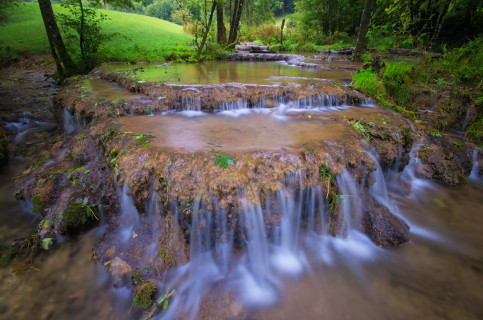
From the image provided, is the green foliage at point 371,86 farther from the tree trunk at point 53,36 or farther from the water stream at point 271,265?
the tree trunk at point 53,36

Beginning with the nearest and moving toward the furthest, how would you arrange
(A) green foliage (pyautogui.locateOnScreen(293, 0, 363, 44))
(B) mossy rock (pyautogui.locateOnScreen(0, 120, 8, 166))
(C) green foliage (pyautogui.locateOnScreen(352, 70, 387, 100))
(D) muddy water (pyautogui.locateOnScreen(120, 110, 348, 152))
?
(D) muddy water (pyautogui.locateOnScreen(120, 110, 348, 152)) < (B) mossy rock (pyautogui.locateOnScreen(0, 120, 8, 166)) < (C) green foliage (pyautogui.locateOnScreen(352, 70, 387, 100)) < (A) green foliage (pyautogui.locateOnScreen(293, 0, 363, 44))

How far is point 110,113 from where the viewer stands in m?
4.51

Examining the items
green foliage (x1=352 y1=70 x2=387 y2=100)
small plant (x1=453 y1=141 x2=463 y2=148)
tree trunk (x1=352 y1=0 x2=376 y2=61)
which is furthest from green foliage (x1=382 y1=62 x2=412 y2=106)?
tree trunk (x1=352 y1=0 x2=376 y2=61)

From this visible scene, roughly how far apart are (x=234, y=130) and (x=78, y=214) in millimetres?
2830

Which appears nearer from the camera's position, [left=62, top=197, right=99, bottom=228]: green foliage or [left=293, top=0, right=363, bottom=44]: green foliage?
[left=62, top=197, right=99, bottom=228]: green foliage

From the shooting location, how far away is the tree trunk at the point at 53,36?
24.8ft

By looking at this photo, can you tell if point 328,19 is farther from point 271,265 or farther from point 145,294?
point 145,294

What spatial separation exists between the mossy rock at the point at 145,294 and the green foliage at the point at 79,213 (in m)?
1.56

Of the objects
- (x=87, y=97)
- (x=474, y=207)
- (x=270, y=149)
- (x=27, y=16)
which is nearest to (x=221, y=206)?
(x=270, y=149)

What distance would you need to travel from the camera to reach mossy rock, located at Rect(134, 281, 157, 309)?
7.86 feet

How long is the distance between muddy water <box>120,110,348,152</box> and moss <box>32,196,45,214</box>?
5.86 ft

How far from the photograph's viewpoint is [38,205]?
11.7ft

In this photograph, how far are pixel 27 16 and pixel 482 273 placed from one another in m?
33.0

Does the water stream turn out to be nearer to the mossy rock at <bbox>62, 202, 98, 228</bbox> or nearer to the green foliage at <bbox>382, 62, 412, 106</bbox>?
the mossy rock at <bbox>62, 202, 98, 228</bbox>
